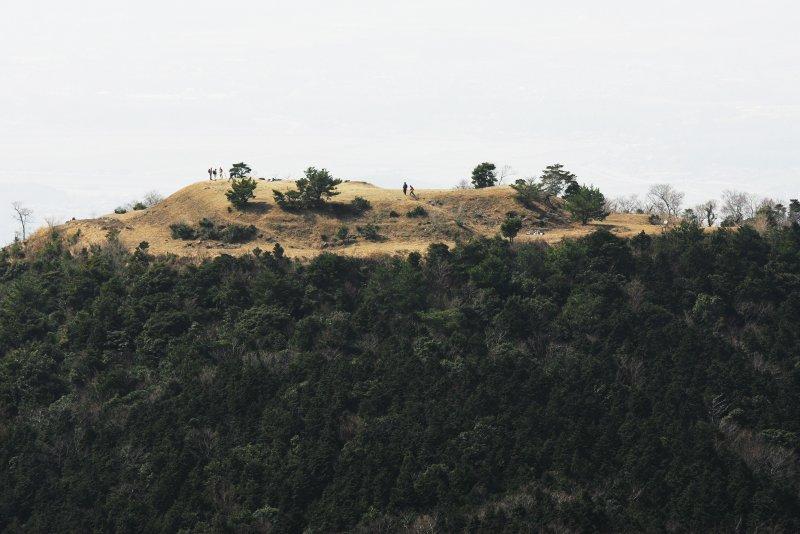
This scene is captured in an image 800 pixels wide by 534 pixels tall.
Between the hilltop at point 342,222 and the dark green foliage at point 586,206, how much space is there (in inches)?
37.0

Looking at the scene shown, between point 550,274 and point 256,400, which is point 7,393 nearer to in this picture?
point 256,400

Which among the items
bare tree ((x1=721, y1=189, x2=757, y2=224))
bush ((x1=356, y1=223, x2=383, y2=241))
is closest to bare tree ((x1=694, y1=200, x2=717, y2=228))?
bare tree ((x1=721, y1=189, x2=757, y2=224))

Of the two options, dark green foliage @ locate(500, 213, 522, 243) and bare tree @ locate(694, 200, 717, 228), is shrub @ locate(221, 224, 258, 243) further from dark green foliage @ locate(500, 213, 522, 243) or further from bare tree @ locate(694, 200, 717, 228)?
bare tree @ locate(694, 200, 717, 228)

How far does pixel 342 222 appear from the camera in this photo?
8181 centimetres

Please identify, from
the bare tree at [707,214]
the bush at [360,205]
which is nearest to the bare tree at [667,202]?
the bare tree at [707,214]

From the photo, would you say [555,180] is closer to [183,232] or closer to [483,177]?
[483,177]

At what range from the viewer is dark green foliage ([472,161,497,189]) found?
94.4m

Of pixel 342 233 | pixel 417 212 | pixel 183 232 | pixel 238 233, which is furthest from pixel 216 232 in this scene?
pixel 417 212

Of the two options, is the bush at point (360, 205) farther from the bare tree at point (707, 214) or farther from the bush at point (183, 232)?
the bare tree at point (707, 214)

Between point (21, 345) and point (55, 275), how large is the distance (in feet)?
29.1

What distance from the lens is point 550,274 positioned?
69.8 meters

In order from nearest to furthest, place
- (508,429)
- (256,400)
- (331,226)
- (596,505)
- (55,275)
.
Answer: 1. (596,505)
2. (508,429)
3. (256,400)
4. (55,275)
5. (331,226)

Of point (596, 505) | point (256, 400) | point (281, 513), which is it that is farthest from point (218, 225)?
point (596, 505)

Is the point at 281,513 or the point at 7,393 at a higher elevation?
the point at 7,393
